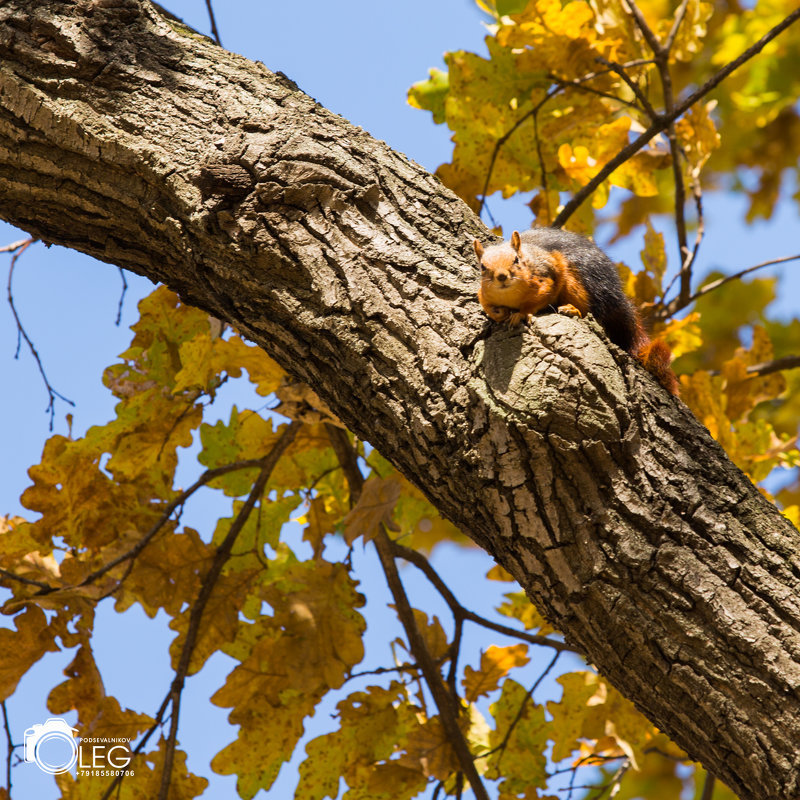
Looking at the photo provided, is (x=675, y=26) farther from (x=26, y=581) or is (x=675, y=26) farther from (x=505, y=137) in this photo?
(x=26, y=581)

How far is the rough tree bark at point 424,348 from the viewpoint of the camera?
5.39 ft

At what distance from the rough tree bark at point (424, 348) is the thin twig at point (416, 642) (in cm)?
117

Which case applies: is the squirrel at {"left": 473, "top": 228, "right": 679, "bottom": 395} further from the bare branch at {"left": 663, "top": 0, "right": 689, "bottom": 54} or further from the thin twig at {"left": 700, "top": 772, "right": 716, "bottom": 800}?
the thin twig at {"left": 700, "top": 772, "right": 716, "bottom": 800}

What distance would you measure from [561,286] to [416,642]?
1601mm

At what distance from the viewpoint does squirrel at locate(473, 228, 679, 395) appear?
71.5 inches

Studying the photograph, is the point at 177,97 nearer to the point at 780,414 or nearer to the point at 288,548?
the point at 288,548

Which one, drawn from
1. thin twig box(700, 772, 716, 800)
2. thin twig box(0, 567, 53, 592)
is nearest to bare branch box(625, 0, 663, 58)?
thin twig box(700, 772, 716, 800)

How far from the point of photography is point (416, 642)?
124 inches

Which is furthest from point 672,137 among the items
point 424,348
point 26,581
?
point 26,581

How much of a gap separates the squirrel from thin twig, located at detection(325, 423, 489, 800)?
1188 mm

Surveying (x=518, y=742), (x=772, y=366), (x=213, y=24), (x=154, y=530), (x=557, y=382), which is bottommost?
(x=518, y=742)

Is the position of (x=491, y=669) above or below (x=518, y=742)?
above

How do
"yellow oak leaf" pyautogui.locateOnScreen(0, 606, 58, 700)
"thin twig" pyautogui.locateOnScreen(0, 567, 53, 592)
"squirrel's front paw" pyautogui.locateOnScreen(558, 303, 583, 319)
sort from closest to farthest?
"squirrel's front paw" pyautogui.locateOnScreen(558, 303, 583, 319)
"thin twig" pyautogui.locateOnScreen(0, 567, 53, 592)
"yellow oak leaf" pyautogui.locateOnScreen(0, 606, 58, 700)

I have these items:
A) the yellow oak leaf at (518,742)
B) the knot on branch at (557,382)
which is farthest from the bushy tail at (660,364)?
the yellow oak leaf at (518,742)
